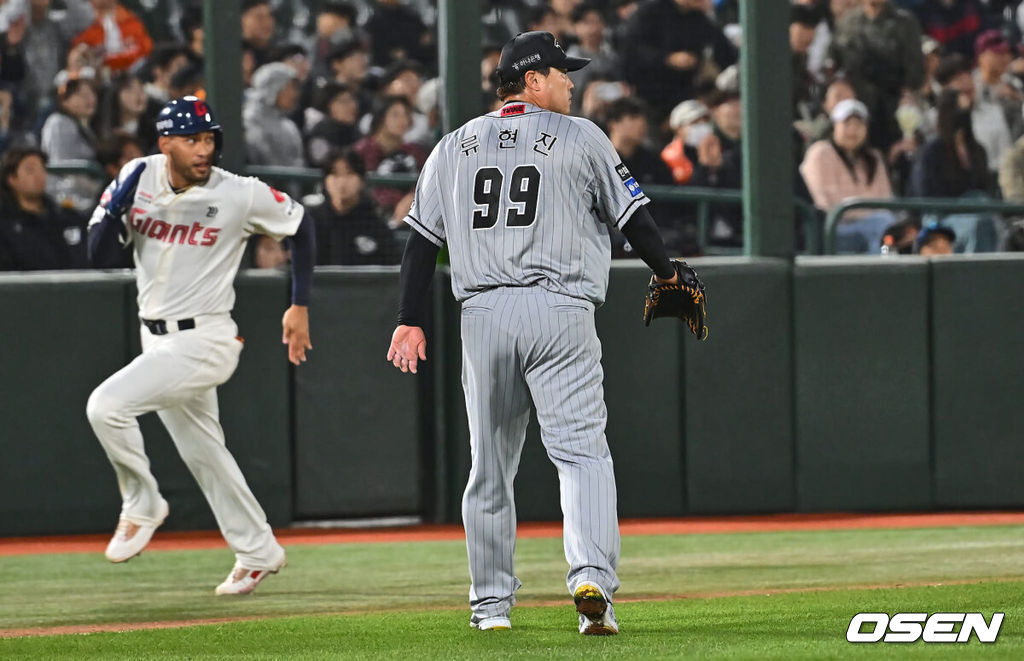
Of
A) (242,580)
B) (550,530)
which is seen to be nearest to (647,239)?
(242,580)

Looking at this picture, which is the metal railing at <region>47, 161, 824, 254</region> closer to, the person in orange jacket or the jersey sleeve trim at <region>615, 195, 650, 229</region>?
the person in orange jacket

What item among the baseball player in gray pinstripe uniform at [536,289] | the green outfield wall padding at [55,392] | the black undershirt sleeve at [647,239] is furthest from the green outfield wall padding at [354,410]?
the black undershirt sleeve at [647,239]

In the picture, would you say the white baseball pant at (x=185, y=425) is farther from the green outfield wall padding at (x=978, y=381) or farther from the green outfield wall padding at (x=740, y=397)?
the green outfield wall padding at (x=978, y=381)

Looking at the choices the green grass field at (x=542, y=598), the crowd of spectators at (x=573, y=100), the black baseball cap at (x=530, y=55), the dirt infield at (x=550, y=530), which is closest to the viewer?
the green grass field at (x=542, y=598)

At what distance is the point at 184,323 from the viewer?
650cm

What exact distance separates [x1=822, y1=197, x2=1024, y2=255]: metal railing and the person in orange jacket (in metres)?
4.36

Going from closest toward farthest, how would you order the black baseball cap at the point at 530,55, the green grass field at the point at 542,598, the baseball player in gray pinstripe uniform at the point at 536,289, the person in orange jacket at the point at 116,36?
the green grass field at the point at 542,598
the baseball player in gray pinstripe uniform at the point at 536,289
the black baseball cap at the point at 530,55
the person in orange jacket at the point at 116,36

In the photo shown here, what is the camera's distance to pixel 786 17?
8859mm

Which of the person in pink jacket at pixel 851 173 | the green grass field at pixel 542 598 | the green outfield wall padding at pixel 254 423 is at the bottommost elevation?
the green grass field at pixel 542 598

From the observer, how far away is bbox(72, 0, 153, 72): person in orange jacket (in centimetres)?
955

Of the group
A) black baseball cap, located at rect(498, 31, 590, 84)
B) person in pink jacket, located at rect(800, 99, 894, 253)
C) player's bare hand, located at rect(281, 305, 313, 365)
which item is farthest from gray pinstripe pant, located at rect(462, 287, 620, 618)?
person in pink jacket, located at rect(800, 99, 894, 253)

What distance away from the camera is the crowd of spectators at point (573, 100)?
9016 mm

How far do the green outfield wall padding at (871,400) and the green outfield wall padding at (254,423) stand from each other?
295 cm

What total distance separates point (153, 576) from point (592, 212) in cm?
Result: 329
